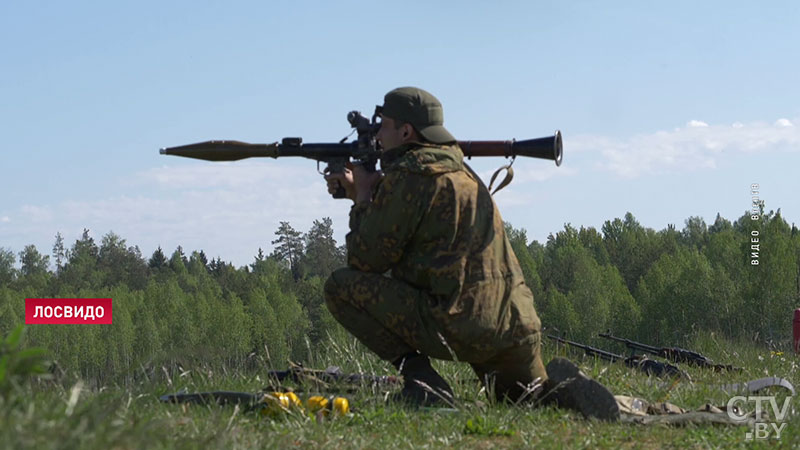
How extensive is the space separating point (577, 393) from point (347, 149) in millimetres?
2335

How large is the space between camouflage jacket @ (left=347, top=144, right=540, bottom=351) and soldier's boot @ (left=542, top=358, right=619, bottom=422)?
372 millimetres

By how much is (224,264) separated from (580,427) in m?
157

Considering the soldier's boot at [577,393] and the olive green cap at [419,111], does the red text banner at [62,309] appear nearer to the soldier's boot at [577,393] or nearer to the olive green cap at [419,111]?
the olive green cap at [419,111]

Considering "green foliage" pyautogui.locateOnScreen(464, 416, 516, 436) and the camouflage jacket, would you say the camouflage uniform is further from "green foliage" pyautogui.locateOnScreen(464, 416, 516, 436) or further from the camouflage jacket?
"green foliage" pyautogui.locateOnScreen(464, 416, 516, 436)

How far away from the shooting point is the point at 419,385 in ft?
21.1

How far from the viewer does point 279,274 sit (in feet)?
461

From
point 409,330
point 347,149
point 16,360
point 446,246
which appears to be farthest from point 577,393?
point 16,360

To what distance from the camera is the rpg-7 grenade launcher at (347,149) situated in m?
6.91

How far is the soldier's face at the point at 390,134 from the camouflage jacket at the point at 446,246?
0.60 feet

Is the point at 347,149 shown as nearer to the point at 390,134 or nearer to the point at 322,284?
the point at 390,134

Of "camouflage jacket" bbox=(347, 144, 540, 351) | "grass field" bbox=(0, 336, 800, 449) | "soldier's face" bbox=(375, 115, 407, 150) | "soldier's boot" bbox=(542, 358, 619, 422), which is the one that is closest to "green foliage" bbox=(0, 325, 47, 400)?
"grass field" bbox=(0, 336, 800, 449)

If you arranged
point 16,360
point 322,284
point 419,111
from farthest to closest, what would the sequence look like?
point 322,284 < point 419,111 < point 16,360

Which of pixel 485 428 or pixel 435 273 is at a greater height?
pixel 435 273

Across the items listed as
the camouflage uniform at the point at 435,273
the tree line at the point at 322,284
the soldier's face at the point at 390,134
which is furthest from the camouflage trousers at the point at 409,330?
the tree line at the point at 322,284
